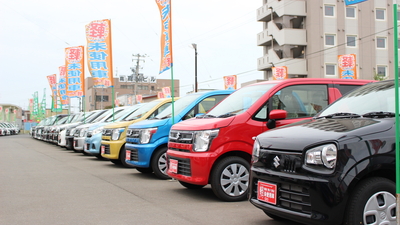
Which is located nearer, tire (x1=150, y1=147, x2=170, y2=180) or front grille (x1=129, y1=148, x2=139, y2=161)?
tire (x1=150, y1=147, x2=170, y2=180)

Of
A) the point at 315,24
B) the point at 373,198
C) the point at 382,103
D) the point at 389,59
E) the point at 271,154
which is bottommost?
the point at 373,198

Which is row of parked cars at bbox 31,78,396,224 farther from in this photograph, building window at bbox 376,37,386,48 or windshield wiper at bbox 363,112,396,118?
building window at bbox 376,37,386,48

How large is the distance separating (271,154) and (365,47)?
36909 millimetres

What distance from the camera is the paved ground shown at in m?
5.54

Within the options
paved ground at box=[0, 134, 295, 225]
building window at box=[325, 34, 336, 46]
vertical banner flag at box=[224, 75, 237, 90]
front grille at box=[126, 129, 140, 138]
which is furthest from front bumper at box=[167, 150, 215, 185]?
building window at box=[325, 34, 336, 46]

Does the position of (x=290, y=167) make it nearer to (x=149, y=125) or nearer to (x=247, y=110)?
(x=247, y=110)

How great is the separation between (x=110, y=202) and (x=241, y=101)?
2708 mm

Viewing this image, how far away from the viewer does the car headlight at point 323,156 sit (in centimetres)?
400

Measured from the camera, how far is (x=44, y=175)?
10188mm

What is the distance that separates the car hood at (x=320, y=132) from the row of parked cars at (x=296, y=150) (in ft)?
0.03

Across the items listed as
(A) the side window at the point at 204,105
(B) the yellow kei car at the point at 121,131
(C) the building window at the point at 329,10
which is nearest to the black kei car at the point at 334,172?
(A) the side window at the point at 204,105

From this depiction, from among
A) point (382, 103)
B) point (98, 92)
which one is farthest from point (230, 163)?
point (98, 92)

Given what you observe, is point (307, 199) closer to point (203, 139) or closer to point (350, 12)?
point (203, 139)

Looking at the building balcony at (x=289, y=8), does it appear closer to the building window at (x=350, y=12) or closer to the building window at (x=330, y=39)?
the building window at (x=330, y=39)
